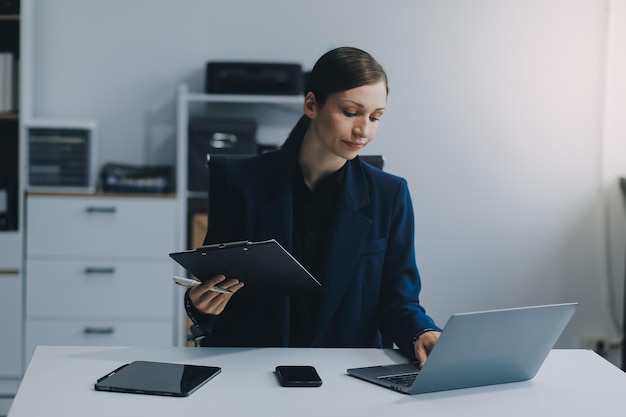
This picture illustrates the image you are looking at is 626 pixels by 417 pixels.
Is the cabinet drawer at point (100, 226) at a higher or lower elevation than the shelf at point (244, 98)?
lower

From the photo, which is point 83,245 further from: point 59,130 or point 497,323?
point 497,323

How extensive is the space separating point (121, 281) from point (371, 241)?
187 centimetres

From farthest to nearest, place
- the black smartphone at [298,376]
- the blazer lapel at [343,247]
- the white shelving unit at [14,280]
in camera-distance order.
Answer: the white shelving unit at [14,280]
the blazer lapel at [343,247]
the black smartphone at [298,376]

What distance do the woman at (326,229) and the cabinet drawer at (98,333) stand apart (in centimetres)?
160

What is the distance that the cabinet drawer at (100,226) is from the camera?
11.6 ft

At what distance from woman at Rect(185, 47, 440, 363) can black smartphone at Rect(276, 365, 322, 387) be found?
35 cm

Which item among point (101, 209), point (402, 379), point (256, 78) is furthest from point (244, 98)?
point (402, 379)

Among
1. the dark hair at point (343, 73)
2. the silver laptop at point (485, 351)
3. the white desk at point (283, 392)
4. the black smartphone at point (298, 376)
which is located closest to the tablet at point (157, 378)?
the white desk at point (283, 392)

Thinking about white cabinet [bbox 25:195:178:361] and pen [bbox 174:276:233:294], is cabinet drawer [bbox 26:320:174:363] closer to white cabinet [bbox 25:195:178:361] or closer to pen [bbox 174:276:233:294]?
white cabinet [bbox 25:195:178:361]

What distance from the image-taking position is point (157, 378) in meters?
1.50

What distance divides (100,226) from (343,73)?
1978 millimetres

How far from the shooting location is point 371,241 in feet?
6.45

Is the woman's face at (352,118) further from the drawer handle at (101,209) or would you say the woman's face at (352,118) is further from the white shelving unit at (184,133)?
the drawer handle at (101,209)

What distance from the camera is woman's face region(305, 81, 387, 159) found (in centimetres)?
182
